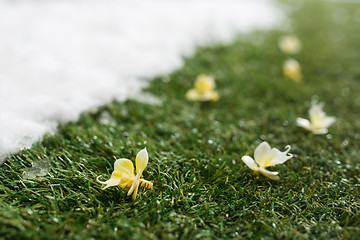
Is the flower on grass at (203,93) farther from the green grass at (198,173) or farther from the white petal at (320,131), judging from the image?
the white petal at (320,131)

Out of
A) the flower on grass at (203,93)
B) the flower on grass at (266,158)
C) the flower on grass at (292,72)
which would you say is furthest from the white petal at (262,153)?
the flower on grass at (292,72)

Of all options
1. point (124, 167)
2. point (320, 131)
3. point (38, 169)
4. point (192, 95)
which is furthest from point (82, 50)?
point (320, 131)

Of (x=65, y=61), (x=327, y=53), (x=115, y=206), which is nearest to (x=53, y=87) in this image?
(x=65, y=61)

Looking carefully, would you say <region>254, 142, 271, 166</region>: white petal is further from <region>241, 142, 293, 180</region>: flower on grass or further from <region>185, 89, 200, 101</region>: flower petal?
<region>185, 89, 200, 101</region>: flower petal

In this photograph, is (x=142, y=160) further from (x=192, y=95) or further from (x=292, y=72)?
(x=292, y=72)

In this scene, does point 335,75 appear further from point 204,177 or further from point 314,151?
point 204,177
